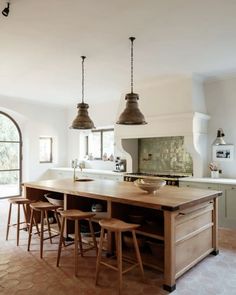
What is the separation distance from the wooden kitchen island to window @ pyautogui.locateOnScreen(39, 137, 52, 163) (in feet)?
13.8

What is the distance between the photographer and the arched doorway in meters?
7.12

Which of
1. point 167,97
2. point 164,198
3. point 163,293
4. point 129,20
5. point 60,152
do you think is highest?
point 129,20

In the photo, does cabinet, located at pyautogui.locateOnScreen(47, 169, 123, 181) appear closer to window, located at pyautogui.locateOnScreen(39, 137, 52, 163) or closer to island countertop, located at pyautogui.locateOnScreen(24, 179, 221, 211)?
window, located at pyautogui.locateOnScreen(39, 137, 52, 163)

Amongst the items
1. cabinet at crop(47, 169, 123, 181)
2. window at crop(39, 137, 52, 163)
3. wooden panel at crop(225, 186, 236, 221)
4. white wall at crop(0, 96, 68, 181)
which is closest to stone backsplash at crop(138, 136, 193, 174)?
cabinet at crop(47, 169, 123, 181)

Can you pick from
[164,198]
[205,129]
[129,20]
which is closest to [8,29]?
[129,20]

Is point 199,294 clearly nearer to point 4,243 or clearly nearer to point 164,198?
point 164,198

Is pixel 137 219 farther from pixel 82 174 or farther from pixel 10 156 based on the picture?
pixel 10 156

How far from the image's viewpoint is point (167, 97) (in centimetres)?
532

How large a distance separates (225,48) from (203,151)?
86.4 inches

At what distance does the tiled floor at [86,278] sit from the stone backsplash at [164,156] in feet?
7.91

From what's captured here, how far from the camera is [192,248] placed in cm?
300

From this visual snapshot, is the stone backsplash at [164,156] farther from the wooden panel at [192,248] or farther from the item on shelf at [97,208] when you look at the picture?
the item on shelf at [97,208]

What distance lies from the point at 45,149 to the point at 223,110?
5.05 metres

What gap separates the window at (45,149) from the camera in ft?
25.4
